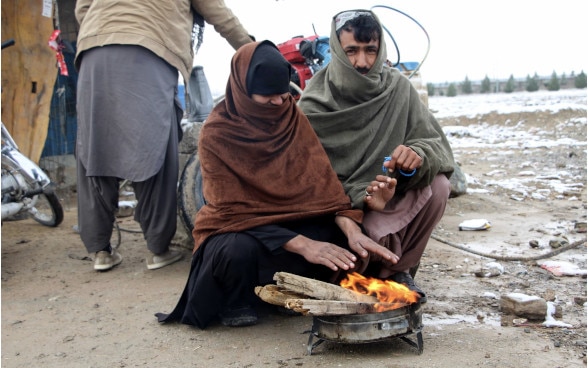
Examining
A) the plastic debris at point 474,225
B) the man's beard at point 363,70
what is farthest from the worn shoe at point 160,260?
the plastic debris at point 474,225

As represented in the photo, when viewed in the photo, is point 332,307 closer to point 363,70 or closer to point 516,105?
point 363,70

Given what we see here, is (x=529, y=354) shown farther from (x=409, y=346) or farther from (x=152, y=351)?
(x=152, y=351)

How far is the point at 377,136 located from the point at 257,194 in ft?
2.31

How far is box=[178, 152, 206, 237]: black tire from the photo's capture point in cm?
411

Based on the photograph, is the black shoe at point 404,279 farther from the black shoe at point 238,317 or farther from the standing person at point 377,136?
the black shoe at point 238,317

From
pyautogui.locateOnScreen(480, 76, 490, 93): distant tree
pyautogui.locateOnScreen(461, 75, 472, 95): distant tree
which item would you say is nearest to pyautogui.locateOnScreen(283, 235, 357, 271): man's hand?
pyautogui.locateOnScreen(480, 76, 490, 93): distant tree

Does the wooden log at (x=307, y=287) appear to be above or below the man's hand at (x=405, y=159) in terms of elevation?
below

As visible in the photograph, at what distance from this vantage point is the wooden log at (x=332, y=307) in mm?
2342

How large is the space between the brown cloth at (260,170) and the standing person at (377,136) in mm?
159

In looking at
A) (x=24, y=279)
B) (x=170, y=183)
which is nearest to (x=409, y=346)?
(x=170, y=183)

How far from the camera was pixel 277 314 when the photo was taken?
10.5 ft

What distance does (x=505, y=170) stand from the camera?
27.7 feet

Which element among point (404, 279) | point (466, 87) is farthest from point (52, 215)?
point (466, 87)

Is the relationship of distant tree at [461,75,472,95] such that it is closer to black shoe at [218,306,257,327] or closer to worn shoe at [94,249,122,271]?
worn shoe at [94,249,122,271]
